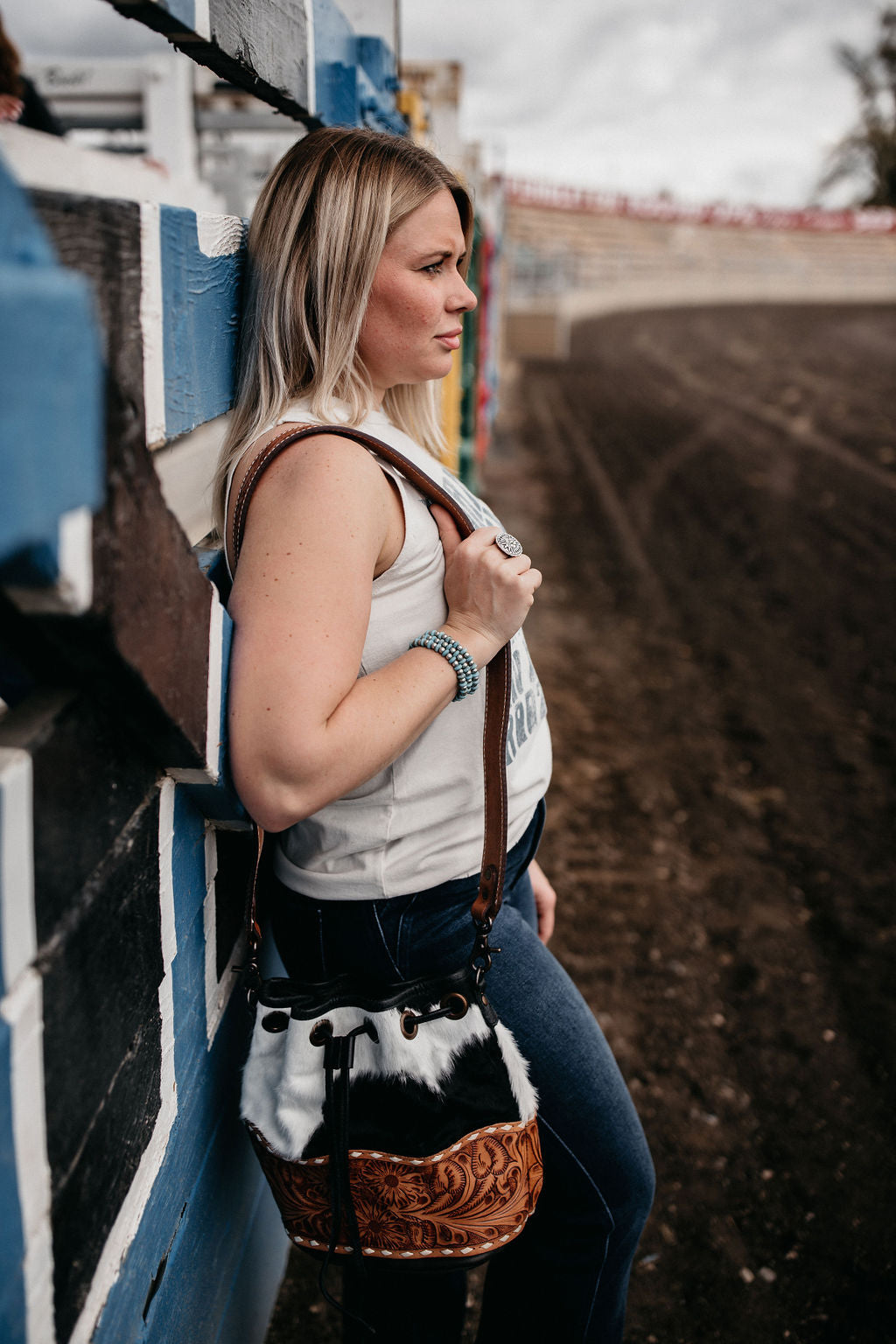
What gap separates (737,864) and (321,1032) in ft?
8.59

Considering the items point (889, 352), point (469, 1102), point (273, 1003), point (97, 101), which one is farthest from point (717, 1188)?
point (889, 352)

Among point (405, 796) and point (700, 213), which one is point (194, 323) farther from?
point (700, 213)

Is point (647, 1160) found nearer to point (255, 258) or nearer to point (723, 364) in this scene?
point (255, 258)

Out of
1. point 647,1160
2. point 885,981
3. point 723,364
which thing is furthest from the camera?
point 723,364

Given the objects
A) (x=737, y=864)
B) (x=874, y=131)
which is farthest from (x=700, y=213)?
(x=737, y=864)

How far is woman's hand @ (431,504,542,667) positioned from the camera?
1.25 m

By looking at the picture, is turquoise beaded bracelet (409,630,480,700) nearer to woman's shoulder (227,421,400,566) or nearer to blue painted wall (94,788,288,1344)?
woman's shoulder (227,421,400,566)

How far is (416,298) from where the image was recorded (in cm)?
133

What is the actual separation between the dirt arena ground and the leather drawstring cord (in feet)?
3.28

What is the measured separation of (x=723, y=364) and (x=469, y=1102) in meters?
17.9

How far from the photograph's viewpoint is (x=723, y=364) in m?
17.2

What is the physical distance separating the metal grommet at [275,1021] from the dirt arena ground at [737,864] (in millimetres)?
1147

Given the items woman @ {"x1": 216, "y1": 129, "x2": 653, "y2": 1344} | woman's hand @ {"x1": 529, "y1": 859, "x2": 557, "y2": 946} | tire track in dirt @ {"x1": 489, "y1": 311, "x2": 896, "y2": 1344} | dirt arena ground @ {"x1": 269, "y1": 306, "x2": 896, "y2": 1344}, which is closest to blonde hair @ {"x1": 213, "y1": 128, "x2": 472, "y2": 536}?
woman @ {"x1": 216, "y1": 129, "x2": 653, "y2": 1344}

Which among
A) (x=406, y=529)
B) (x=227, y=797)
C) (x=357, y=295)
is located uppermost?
(x=357, y=295)
